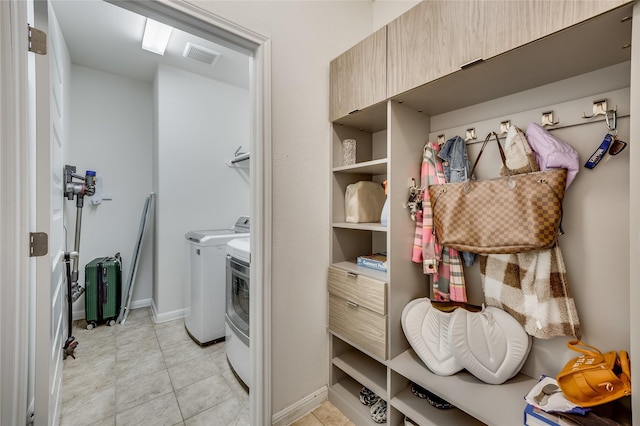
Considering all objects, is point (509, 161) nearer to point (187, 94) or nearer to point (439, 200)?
point (439, 200)

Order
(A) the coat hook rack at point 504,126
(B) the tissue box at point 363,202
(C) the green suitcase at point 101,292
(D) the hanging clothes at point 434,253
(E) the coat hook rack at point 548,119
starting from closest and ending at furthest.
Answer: (E) the coat hook rack at point 548,119 < (A) the coat hook rack at point 504,126 < (D) the hanging clothes at point 434,253 < (B) the tissue box at point 363,202 < (C) the green suitcase at point 101,292

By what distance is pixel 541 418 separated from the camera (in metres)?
0.92

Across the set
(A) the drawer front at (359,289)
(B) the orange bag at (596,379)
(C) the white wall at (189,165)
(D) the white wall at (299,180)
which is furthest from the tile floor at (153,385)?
(B) the orange bag at (596,379)

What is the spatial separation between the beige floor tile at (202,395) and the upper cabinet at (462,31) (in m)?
2.09

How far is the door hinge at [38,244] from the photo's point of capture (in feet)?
3.17

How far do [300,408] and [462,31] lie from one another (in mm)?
2041

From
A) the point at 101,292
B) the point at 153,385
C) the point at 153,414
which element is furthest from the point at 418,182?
the point at 101,292

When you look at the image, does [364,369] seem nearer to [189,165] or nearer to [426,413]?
[426,413]

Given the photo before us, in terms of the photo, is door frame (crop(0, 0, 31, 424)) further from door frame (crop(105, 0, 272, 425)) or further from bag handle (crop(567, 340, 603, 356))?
bag handle (crop(567, 340, 603, 356))

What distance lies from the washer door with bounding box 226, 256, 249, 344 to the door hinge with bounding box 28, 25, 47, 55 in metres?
1.37

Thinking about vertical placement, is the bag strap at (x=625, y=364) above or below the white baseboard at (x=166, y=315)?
above

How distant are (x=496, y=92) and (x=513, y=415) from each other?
1.36 metres

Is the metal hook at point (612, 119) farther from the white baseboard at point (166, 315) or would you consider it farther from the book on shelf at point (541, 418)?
the white baseboard at point (166, 315)

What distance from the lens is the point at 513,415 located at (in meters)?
1.00
